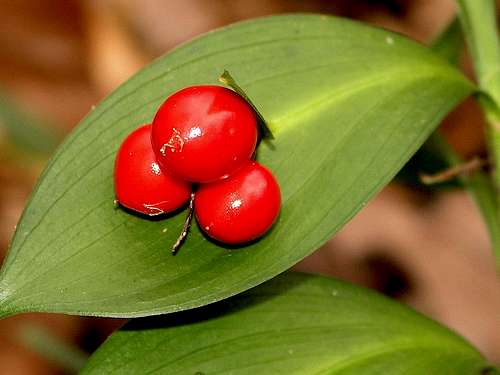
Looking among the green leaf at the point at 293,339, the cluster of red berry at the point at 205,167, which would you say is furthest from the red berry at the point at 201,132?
the green leaf at the point at 293,339

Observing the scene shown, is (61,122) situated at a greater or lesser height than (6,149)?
greater

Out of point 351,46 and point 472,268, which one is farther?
point 472,268

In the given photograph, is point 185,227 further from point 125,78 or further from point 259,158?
point 125,78

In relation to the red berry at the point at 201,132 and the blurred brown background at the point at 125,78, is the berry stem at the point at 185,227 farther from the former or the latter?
the blurred brown background at the point at 125,78

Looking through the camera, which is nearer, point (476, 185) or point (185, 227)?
point (185, 227)

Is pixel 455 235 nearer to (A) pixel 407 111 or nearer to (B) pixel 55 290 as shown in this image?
(A) pixel 407 111

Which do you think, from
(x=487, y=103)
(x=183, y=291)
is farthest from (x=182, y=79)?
(x=487, y=103)

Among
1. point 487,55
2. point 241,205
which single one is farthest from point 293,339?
point 487,55
